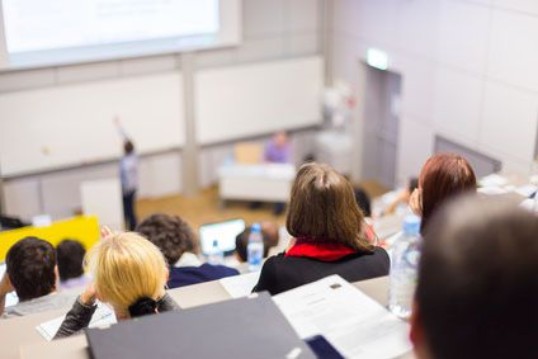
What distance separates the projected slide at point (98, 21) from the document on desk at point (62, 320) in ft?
20.5

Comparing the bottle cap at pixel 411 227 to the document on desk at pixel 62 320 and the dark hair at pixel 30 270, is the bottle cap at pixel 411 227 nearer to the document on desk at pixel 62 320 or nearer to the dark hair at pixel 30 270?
the document on desk at pixel 62 320

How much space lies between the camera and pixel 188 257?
151 inches

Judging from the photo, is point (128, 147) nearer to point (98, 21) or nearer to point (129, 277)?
point (98, 21)

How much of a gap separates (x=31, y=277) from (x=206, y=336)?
2.47 metres

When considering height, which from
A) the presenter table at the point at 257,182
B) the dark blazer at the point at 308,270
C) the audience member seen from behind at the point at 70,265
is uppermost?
the dark blazer at the point at 308,270

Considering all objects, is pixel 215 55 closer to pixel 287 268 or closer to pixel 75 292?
pixel 75 292

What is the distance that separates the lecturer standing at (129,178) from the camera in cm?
838

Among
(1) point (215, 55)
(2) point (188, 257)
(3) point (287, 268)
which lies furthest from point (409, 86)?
(3) point (287, 268)

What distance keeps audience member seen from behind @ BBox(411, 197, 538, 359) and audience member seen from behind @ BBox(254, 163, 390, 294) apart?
119 centimetres

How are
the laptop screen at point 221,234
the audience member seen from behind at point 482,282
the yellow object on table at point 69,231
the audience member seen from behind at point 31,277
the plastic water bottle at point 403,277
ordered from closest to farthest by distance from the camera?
the audience member seen from behind at point 482,282 → the plastic water bottle at point 403,277 → the audience member seen from behind at point 31,277 → the yellow object on table at point 69,231 → the laptop screen at point 221,234

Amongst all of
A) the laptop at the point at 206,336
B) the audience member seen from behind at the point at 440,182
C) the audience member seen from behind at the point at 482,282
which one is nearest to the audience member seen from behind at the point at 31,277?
the audience member seen from behind at the point at 440,182

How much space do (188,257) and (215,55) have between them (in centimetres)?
582

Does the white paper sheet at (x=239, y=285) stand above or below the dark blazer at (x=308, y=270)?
below

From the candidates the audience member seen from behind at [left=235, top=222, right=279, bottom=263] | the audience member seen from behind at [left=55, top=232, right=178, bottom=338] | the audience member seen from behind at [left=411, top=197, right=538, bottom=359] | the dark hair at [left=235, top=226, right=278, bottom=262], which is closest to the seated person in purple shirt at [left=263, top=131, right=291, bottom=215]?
the audience member seen from behind at [left=235, top=222, right=279, bottom=263]
